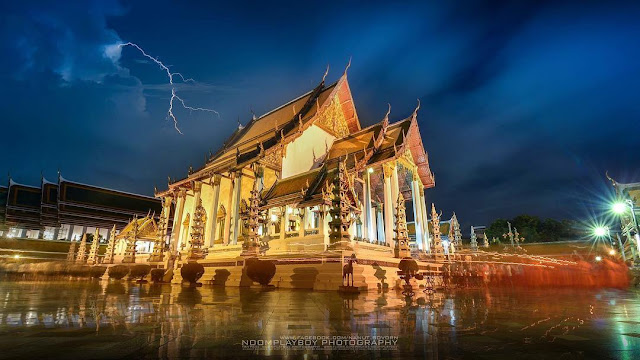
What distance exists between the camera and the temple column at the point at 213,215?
752 inches

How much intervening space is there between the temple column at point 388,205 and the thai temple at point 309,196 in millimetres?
56

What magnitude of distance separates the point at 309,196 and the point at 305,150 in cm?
709

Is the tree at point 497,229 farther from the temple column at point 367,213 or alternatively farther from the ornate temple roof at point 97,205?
the ornate temple roof at point 97,205

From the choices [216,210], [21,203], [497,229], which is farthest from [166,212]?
[497,229]

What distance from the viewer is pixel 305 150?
19.7 m

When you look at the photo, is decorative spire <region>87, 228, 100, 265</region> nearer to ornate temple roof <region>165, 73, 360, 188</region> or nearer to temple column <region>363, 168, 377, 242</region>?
ornate temple roof <region>165, 73, 360, 188</region>

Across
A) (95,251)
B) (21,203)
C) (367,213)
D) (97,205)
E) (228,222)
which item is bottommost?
(95,251)

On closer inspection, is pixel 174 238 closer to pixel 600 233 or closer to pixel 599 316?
pixel 599 316

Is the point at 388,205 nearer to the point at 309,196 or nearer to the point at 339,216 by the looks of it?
the point at 309,196

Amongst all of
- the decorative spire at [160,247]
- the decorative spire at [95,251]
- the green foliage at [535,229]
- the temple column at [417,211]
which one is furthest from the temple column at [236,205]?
the green foliage at [535,229]

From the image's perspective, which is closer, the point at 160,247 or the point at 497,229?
the point at 160,247

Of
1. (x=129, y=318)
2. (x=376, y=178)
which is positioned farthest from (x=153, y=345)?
(x=376, y=178)

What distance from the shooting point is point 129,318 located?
3660mm

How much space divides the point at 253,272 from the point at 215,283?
11.1ft
